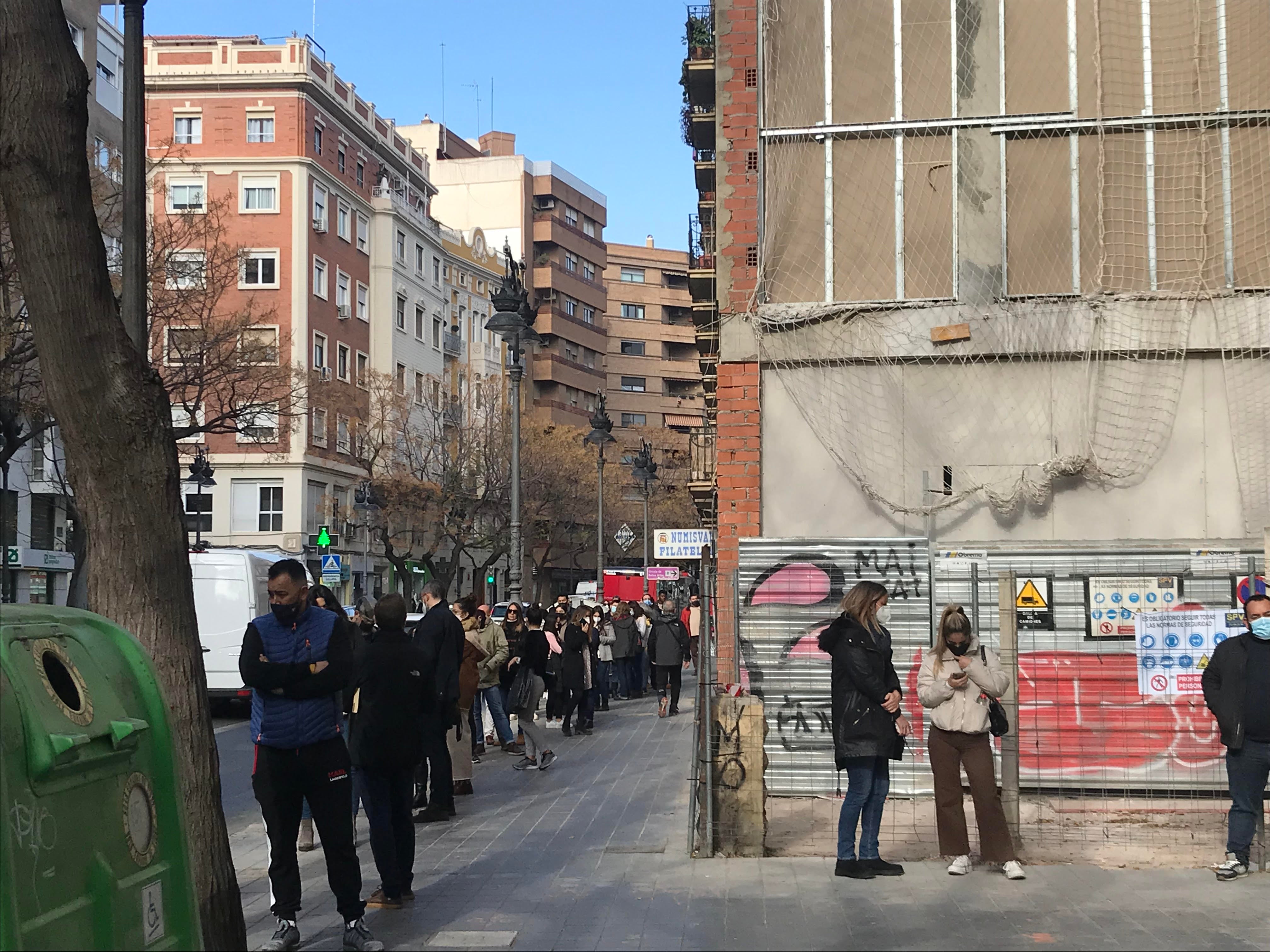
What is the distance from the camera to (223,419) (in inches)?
1076

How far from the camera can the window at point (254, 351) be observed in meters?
28.0

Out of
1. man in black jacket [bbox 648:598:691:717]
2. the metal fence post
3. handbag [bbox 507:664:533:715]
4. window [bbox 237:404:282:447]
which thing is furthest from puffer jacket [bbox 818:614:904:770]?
window [bbox 237:404:282:447]

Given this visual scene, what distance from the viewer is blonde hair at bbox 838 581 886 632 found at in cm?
899

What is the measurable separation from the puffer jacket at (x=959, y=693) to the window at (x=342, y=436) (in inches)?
1947

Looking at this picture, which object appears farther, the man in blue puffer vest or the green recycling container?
the man in blue puffer vest

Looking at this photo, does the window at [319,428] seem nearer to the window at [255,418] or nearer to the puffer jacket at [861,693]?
the window at [255,418]

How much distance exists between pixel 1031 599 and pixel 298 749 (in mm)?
6930

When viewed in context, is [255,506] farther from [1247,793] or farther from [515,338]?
[1247,793]

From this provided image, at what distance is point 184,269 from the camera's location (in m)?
26.4

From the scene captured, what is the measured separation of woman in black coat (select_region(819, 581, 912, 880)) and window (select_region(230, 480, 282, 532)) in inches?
1907

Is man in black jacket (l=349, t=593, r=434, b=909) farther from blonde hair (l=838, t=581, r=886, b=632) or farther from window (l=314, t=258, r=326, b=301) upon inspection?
window (l=314, t=258, r=326, b=301)

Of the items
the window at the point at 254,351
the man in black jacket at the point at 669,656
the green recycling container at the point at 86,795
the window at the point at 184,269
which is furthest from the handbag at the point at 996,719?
the window at the point at 254,351

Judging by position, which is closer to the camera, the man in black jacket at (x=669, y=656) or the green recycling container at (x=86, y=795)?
the green recycling container at (x=86, y=795)

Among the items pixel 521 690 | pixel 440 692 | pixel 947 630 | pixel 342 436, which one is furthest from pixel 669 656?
pixel 342 436
